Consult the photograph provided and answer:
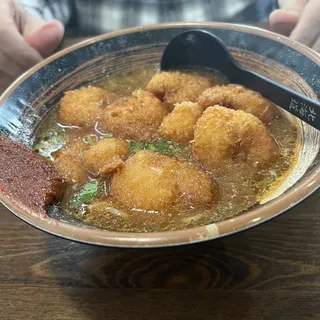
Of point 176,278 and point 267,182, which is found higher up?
point 267,182

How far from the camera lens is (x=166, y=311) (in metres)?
0.84

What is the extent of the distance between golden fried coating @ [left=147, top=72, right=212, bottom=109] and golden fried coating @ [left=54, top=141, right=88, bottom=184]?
0.30 meters

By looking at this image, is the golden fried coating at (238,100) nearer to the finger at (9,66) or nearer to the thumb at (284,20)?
the thumb at (284,20)

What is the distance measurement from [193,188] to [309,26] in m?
0.80

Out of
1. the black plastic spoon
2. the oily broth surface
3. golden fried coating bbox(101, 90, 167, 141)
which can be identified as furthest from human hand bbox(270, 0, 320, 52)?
golden fried coating bbox(101, 90, 167, 141)

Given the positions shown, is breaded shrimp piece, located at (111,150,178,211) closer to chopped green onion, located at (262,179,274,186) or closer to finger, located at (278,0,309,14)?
→ chopped green onion, located at (262,179,274,186)

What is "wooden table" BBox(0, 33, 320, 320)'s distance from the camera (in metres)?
0.83

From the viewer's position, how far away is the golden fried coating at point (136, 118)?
1.14 meters

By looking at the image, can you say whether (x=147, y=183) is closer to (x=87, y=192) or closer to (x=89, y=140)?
(x=87, y=192)

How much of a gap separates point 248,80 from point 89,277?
2.26ft

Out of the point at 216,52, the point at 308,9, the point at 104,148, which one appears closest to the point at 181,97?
the point at 216,52

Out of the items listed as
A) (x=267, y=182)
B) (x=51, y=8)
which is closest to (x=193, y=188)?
(x=267, y=182)

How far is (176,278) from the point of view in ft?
2.94

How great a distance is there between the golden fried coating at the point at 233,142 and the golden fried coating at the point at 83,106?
36 centimetres
